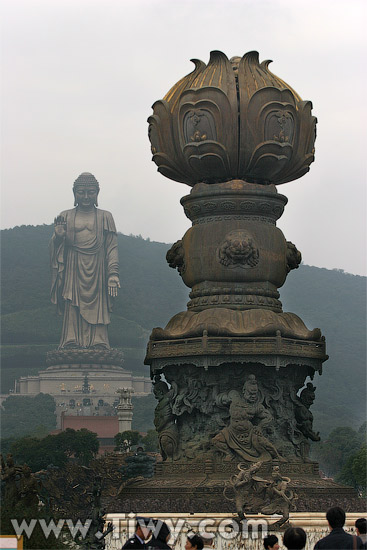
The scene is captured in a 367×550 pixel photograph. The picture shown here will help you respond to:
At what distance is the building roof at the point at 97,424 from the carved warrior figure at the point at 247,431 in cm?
4619

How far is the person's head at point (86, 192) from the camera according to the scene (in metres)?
95.4

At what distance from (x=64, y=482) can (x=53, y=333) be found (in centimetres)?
7967

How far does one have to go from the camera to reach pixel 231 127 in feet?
70.9

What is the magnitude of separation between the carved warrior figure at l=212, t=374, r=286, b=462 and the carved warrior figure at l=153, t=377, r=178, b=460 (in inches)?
32.7

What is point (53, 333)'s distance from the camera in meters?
108

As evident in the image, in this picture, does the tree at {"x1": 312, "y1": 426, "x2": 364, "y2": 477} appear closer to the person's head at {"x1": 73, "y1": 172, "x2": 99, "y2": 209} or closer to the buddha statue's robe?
the buddha statue's robe

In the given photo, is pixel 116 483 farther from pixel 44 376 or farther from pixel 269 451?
pixel 44 376

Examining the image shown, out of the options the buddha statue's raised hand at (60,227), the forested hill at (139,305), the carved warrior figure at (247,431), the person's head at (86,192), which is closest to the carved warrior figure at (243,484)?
the carved warrior figure at (247,431)

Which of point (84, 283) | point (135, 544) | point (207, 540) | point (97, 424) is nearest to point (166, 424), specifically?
point (207, 540)

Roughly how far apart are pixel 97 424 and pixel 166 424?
47.0 meters

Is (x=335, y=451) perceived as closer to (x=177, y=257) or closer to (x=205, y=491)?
(x=177, y=257)

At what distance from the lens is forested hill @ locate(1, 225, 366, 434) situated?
9750 centimetres

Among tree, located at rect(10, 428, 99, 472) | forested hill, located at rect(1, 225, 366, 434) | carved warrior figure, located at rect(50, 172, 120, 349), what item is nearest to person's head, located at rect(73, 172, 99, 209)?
carved warrior figure, located at rect(50, 172, 120, 349)

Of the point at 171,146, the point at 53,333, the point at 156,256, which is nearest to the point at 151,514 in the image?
the point at 171,146
